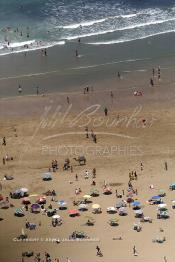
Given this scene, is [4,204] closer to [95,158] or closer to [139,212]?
[95,158]

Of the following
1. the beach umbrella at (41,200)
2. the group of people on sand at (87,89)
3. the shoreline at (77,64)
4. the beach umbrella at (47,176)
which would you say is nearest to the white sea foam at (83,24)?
the shoreline at (77,64)

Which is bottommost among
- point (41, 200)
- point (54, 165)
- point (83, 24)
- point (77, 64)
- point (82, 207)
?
point (82, 207)

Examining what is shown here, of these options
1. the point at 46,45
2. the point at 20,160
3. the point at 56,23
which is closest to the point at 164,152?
the point at 20,160

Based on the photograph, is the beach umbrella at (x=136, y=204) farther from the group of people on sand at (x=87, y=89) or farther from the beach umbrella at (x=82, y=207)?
the group of people on sand at (x=87, y=89)

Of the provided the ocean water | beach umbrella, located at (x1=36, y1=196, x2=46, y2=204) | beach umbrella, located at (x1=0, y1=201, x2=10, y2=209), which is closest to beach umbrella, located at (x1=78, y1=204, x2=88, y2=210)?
beach umbrella, located at (x1=36, y1=196, x2=46, y2=204)

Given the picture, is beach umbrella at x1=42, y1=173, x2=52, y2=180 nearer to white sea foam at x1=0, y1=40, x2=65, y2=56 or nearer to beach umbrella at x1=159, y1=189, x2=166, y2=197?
beach umbrella at x1=159, y1=189, x2=166, y2=197

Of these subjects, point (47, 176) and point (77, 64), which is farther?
point (77, 64)

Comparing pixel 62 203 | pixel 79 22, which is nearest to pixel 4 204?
pixel 62 203
